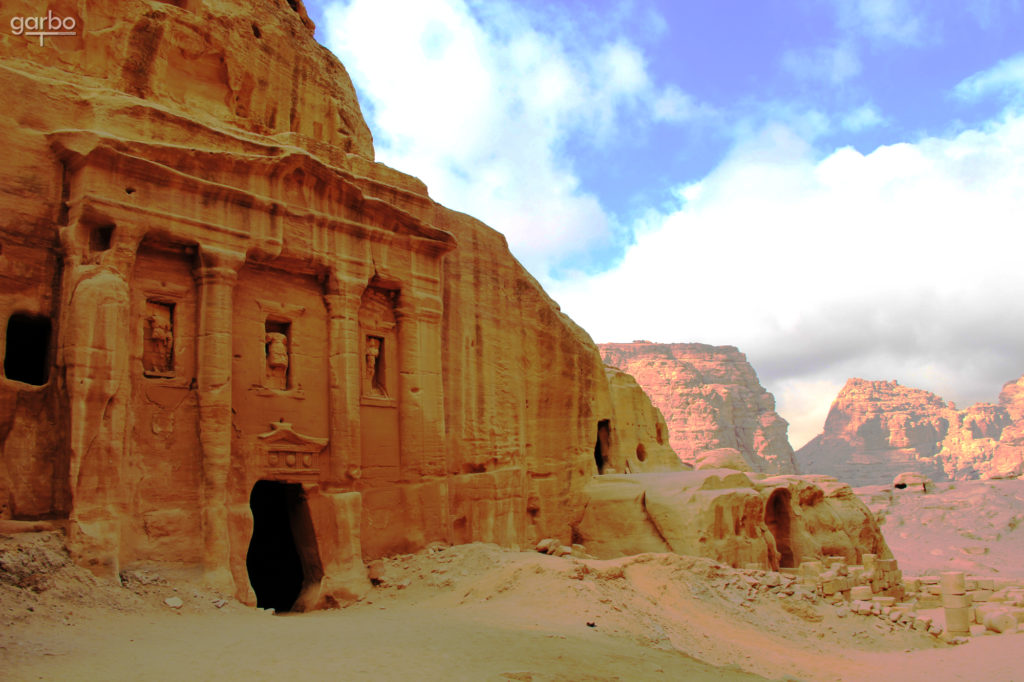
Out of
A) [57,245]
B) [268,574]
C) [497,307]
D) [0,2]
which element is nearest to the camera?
[57,245]

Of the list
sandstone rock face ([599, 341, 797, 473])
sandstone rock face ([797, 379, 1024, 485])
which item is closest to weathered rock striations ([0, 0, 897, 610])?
sandstone rock face ([599, 341, 797, 473])

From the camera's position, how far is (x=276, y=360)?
542 inches

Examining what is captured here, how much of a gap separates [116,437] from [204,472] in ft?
4.85

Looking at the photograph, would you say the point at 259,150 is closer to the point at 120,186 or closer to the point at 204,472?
the point at 120,186

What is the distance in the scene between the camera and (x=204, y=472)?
12156mm

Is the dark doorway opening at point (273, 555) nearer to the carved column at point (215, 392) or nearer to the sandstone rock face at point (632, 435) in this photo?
the carved column at point (215, 392)

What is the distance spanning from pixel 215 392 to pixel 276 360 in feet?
5.07

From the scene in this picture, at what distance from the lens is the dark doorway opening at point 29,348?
11281 millimetres

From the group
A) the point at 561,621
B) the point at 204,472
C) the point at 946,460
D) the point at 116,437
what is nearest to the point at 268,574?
the point at 204,472

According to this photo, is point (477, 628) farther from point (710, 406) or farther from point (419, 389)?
point (710, 406)

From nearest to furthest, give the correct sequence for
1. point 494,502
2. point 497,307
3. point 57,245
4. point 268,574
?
point 57,245 → point 268,574 → point 494,502 → point 497,307

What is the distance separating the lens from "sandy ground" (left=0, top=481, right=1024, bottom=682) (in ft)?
27.7

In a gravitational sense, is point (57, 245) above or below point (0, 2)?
below
